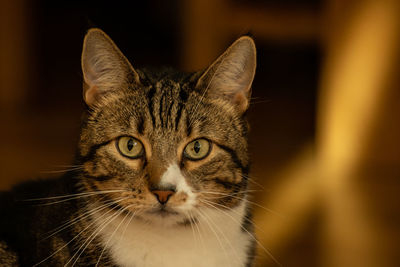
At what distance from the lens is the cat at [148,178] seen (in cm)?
129

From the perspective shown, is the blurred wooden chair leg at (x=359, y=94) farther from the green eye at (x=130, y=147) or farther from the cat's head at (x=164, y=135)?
the green eye at (x=130, y=147)

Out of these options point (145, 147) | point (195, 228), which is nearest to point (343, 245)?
point (195, 228)

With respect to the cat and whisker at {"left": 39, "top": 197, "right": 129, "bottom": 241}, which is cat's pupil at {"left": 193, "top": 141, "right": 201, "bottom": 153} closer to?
the cat

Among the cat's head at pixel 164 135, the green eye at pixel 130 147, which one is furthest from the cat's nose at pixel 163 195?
the green eye at pixel 130 147

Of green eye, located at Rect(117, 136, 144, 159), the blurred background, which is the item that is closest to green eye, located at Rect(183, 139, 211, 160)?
green eye, located at Rect(117, 136, 144, 159)

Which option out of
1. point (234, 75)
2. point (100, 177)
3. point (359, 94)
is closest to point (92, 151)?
point (100, 177)

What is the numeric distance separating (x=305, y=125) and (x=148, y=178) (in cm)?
216

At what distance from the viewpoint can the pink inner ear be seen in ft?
4.55

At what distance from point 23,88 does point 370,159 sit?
209cm

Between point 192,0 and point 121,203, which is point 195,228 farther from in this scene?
point 192,0

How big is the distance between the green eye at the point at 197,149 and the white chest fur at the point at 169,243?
0.13 meters

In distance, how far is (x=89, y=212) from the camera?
1.34m

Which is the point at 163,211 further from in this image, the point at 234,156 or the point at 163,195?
the point at 234,156

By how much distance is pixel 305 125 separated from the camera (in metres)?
3.30
